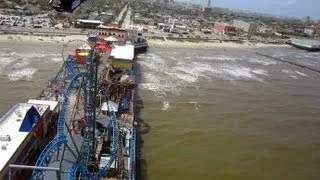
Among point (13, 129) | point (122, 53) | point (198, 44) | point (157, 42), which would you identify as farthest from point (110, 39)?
point (13, 129)

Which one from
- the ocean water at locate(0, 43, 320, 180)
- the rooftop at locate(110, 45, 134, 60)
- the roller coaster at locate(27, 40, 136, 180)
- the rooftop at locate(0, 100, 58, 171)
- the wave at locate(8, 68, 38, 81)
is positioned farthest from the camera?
the rooftop at locate(110, 45, 134, 60)

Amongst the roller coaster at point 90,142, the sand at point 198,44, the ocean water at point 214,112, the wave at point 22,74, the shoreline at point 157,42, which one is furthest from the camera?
the sand at point 198,44

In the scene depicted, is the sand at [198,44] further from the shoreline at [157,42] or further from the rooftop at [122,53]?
the rooftop at [122,53]

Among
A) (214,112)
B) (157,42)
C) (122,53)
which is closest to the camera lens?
(214,112)

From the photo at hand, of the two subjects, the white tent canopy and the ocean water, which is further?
the white tent canopy

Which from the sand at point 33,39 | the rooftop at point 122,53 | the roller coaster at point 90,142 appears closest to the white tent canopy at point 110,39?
the rooftop at point 122,53

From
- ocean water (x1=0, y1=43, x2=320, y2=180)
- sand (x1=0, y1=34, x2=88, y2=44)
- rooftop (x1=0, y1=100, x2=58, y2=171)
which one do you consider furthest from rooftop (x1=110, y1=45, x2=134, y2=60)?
sand (x1=0, y1=34, x2=88, y2=44)

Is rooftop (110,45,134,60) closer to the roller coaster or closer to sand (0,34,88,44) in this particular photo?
the roller coaster

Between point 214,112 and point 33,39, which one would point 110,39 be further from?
point 214,112

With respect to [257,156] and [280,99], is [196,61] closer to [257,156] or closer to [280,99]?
[280,99]
